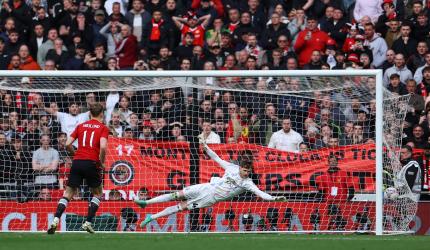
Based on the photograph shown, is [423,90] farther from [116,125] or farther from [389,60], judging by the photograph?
[116,125]

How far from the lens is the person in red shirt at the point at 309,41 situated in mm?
21188

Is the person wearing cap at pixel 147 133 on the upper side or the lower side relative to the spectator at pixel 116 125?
lower

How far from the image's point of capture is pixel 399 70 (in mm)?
20250

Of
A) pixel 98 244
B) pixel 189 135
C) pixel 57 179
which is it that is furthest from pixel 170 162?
pixel 98 244

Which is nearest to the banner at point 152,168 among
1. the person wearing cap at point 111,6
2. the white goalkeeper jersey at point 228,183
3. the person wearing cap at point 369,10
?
the white goalkeeper jersey at point 228,183

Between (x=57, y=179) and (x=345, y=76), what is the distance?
4551 mm

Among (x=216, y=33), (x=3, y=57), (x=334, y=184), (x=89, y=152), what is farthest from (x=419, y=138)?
(x=3, y=57)

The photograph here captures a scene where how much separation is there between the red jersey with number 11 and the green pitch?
3.58 feet

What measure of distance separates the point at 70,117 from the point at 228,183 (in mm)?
2871

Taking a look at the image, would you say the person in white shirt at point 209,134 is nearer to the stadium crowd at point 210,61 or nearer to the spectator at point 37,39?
the stadium crowd at point 210,61

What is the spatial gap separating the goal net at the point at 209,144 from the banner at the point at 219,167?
15 millimetres

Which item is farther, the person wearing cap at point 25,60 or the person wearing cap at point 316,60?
the person wearing cap at point 25,60

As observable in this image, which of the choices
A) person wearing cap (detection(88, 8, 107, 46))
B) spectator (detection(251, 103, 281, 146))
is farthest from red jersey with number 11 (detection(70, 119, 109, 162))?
person wearing cap (detection(88, 8, 107, 46))

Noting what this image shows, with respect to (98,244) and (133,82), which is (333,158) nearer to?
(133,82)
